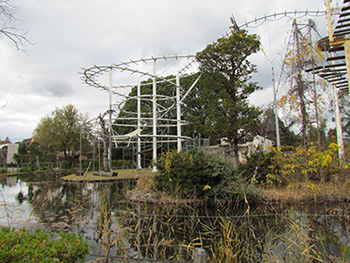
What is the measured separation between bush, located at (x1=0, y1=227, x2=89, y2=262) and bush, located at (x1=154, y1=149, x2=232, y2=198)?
4.79 m

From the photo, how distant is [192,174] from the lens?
7484 millimetres

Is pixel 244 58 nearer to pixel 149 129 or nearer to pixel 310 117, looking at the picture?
pixel 310 117

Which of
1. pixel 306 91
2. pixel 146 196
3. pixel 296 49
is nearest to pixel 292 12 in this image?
pixel 296 49

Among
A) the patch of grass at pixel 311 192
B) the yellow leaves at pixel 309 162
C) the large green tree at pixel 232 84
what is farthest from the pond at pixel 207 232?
the large green tree at pixel 232 84

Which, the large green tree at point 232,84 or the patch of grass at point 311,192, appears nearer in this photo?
the patch of grass at point 311,192

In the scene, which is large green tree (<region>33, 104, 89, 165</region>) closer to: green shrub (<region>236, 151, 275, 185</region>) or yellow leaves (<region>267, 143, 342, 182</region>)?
green shrub (<region>236, 151, 275, 185</region>)

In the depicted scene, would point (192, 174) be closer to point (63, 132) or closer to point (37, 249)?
point (37, 249)

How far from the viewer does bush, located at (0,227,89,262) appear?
2.31 meters

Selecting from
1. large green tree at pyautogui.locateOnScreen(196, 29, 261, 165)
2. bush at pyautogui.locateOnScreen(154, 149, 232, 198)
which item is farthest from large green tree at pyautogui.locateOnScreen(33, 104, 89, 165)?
bush at pyautogui.locateOnScreen(154, 149, 232, 198)

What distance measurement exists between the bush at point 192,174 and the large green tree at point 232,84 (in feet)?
9.08

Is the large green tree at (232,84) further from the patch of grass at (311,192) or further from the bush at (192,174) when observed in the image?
the patch of grass at (311,192)

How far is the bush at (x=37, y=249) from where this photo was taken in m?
2.31

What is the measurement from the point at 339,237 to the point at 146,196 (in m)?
5.25

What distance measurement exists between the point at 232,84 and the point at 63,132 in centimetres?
2593
